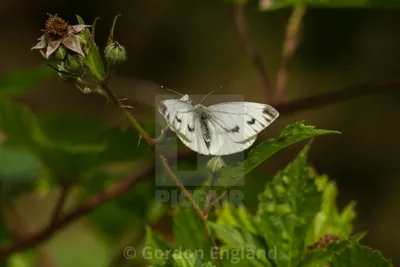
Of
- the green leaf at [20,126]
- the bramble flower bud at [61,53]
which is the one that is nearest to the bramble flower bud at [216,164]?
the bramble flower bud at [61,53]

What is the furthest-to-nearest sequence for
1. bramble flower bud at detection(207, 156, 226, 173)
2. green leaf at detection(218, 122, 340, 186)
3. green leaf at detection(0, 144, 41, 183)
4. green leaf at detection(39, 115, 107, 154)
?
green leaf at detection(0, 144, 41, 183), green leaf at detection(39, 115, 107, 154), bramble flower bud at detection(207, 156, 226, 173), green leaf at detection(218, 122, 340, 186)

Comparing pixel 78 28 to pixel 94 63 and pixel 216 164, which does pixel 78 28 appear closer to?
pixel 94 63

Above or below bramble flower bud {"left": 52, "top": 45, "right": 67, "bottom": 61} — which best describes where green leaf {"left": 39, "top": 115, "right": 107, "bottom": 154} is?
below

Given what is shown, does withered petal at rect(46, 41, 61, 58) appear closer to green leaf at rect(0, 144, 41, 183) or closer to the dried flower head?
the dried flower head

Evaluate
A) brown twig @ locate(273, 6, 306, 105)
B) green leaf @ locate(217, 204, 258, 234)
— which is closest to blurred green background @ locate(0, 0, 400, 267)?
brown twig @ locate(273, 6, 306, 105)

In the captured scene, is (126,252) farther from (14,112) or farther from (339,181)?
(339,181)

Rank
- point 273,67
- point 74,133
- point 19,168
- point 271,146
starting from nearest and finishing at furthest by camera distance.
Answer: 1. point 271,146
2. point 74,133
3. point 19,168
4. point 273,67

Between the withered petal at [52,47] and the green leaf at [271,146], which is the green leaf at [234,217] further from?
the withered petal at [52,47]

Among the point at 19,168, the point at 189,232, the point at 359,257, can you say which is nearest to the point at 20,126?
the point at 19,168
